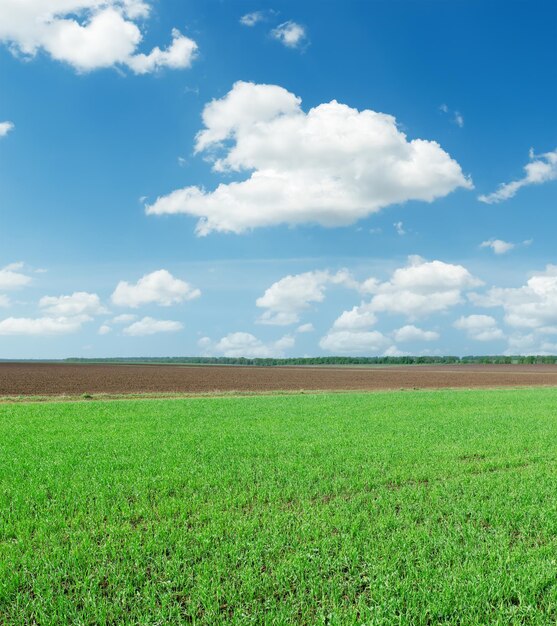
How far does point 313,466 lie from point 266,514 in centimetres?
398

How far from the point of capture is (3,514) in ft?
31.0

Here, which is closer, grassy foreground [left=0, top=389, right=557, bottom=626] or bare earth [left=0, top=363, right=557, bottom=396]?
grassy foreground [left=0, top=389, right=557, bottom=626]

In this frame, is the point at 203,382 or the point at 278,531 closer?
the point at 278,531

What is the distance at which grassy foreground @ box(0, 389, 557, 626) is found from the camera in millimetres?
6316

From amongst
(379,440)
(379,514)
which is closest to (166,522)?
(379,514)

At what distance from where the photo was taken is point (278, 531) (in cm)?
847

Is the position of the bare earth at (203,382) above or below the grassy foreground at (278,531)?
below

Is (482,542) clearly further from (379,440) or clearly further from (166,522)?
(379,440)

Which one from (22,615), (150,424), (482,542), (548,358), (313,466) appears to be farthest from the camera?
(548,358)

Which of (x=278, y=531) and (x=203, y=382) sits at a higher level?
(x=278, y=531)

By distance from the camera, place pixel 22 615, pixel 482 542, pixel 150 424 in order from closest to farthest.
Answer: pixel 22 615, pixel 482 542, pixel 150 424

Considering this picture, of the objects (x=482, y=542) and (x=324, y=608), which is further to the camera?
(x=482, y=542)

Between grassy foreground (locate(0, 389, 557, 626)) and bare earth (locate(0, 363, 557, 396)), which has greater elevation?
grassy foreground (locate(0, 389, 557, 626))

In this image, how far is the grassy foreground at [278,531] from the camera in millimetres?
6316
